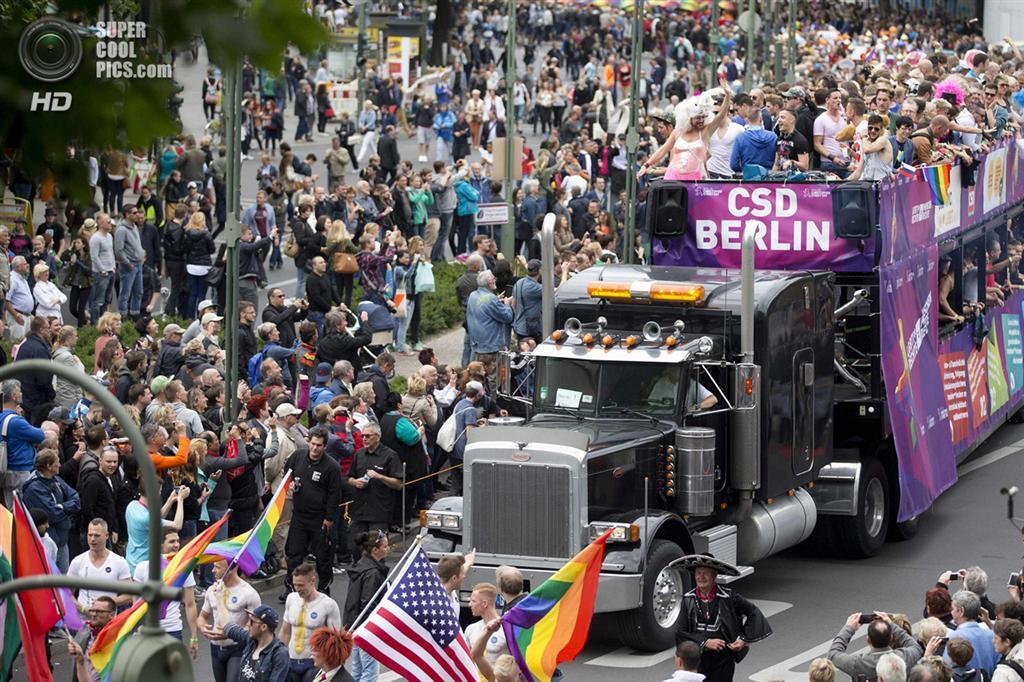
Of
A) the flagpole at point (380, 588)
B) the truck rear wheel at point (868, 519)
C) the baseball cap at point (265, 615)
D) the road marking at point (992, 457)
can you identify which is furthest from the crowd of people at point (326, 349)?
the truck rear wheel at point (868, 519)

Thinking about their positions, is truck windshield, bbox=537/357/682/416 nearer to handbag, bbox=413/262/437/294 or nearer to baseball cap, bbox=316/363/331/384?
baseball cap, bbox=316/363/331/384

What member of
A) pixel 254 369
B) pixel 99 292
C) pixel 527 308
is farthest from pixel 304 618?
pixel 99 292

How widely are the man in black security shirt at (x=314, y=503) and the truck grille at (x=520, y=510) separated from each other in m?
1.79

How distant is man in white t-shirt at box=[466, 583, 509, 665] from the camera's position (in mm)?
12766

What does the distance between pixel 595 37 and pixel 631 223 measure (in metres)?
42.1

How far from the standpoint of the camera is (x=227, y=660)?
13.5 m

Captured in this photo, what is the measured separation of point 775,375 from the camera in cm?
1675

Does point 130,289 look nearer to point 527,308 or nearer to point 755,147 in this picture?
point 527,308

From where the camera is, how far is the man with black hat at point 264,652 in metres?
12.6

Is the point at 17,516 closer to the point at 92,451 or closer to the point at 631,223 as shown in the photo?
the point at 92,451

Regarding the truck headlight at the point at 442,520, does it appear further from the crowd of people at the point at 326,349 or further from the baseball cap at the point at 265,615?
the baseball cap at the point at 265,615

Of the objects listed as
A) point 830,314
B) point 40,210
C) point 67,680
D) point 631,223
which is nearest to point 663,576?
point 830,314

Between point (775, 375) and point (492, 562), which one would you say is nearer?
point (492, 562)

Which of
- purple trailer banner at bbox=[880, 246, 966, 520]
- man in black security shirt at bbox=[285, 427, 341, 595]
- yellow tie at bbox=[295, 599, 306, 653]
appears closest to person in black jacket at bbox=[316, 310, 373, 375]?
man in black security shirt at bbox=[285, 427, 341, 595]
